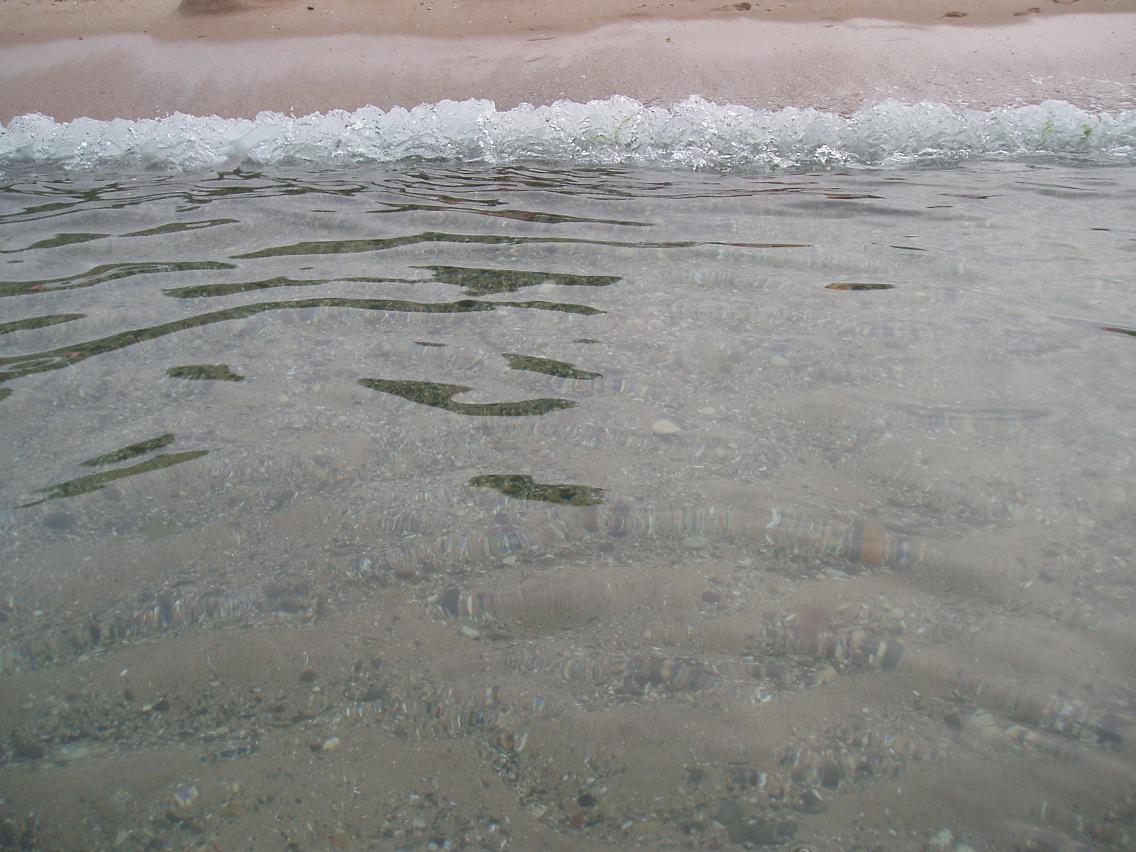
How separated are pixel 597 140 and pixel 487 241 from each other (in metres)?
2.02

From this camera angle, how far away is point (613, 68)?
6.59 m

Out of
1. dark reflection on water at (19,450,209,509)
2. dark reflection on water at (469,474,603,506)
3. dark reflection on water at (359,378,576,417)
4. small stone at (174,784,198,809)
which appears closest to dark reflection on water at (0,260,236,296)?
dark reflection on water at (359,378,576,417)

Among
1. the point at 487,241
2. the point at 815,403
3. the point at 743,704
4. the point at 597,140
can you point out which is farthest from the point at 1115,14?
the point at 743,704

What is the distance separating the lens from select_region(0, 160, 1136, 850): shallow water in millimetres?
1586

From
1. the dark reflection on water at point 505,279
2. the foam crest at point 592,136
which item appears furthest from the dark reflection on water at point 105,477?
the foam crest at point 592,136

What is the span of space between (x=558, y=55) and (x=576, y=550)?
5.68 meters

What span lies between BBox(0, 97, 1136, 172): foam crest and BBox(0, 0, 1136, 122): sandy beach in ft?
1.00

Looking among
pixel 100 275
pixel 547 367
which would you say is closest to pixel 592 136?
pixel 100 275

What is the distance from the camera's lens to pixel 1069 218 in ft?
14.0

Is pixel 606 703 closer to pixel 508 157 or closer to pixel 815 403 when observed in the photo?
pixel 815 403

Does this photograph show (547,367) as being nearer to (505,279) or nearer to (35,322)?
(505,279)

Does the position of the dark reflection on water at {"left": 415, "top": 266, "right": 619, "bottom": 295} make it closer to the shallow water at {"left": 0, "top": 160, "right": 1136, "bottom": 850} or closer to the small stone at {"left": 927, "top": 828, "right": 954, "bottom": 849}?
the shallow water at {"left": 0, "top": 160, "right": 1136, "bottom": 850}

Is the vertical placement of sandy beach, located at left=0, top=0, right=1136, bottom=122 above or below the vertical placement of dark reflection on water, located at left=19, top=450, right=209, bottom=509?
above

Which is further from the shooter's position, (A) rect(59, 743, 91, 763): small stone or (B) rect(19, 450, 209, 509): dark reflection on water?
(B) rect(19, 450, 209, 509): dark reflection on water
